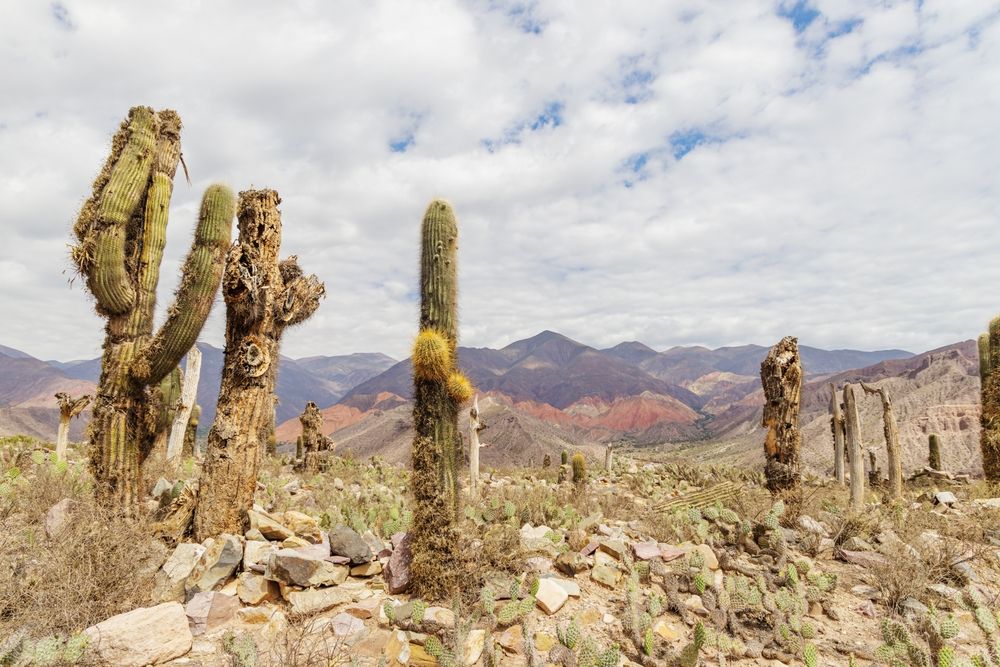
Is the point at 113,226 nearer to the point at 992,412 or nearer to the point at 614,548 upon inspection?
the point at 614,548

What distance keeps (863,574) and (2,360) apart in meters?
217

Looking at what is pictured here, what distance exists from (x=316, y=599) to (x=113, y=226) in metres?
5.10

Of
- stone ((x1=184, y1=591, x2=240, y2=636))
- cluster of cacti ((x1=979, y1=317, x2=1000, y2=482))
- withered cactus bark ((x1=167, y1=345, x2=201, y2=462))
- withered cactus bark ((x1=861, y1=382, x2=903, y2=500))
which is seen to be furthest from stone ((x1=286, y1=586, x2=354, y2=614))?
cluster of cacti ((x1=979, y1=317, x2=1000, y2=482))

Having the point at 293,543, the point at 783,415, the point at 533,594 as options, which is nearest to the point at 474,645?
the point at 533,594

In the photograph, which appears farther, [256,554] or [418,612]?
[256,554]

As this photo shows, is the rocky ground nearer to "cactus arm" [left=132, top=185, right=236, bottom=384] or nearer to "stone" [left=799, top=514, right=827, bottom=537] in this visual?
"stone" [left=799, top=514, right=827, bottom=537]

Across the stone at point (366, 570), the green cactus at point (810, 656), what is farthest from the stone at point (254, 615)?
the green cactus at point (810, 656)

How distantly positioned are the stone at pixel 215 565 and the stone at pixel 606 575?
3.69 m

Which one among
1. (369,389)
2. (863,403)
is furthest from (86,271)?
(369,389)

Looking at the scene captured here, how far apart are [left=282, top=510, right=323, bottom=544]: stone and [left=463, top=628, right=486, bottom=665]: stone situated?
262 cm

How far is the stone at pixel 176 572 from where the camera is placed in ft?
16.4

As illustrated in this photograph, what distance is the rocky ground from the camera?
422 centimetres

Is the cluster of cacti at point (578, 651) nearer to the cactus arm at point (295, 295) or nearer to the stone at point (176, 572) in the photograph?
the stone at point (176, 572)

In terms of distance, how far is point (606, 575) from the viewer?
571 centimetres
